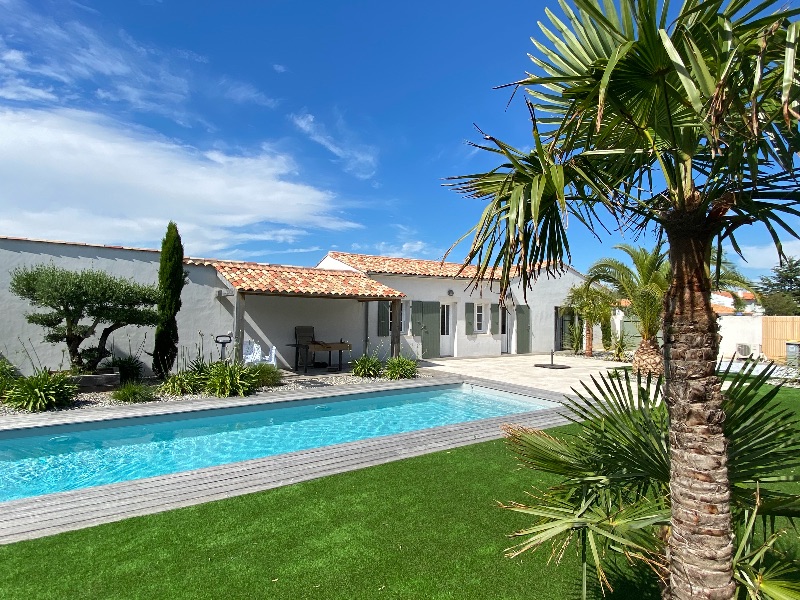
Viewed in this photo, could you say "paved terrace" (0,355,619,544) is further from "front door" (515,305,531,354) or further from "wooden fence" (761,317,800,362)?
"wooden fence" (761,317,800,362)

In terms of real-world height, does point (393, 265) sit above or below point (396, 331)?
above

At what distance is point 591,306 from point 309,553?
23.7 metres

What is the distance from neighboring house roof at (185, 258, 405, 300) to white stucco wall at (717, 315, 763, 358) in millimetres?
20611

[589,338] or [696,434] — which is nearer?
[696,434]

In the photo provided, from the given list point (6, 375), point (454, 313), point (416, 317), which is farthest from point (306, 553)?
point (454, 313)

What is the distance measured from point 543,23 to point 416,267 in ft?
66.7

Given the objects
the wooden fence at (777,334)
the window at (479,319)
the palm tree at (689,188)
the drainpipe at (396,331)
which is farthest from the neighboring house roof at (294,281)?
the wooden fence at (777,334)

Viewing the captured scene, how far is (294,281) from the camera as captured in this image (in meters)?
17.1

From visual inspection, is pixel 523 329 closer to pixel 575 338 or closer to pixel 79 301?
pixel 575 338

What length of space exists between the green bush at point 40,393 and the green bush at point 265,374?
4.41 meters

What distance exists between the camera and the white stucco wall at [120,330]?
13305 mm

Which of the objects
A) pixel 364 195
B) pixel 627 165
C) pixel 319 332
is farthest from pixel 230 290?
pixel 627 165

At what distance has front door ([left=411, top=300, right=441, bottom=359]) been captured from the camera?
21.6 meters

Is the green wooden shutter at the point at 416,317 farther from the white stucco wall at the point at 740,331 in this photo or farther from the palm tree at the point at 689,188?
the palm tree at the point at 689,188
